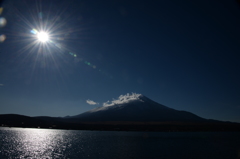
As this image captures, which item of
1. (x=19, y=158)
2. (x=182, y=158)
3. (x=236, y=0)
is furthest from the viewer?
(x=182, y=158)

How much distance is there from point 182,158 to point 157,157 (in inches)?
274

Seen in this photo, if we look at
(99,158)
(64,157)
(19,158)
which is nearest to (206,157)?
(99,158)

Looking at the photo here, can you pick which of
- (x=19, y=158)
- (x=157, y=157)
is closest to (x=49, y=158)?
(x=19, y=158)

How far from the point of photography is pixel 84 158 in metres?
45.5

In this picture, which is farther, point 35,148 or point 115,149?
point 35,148

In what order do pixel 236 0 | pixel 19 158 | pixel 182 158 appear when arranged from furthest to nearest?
1. pixel 182 158
2. pixel 19 158
3. pixel 236 0

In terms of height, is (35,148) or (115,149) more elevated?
(115,149)

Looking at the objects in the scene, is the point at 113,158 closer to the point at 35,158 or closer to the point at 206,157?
the point at 35,158

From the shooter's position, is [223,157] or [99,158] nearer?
[99,158]

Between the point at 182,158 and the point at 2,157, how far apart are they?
1925 inches

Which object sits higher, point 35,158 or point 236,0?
point 236,0

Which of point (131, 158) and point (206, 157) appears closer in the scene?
point (131, 158)

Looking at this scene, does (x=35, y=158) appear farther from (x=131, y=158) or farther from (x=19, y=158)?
(x=131, y=158)

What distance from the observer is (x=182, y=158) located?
47.8 metres
